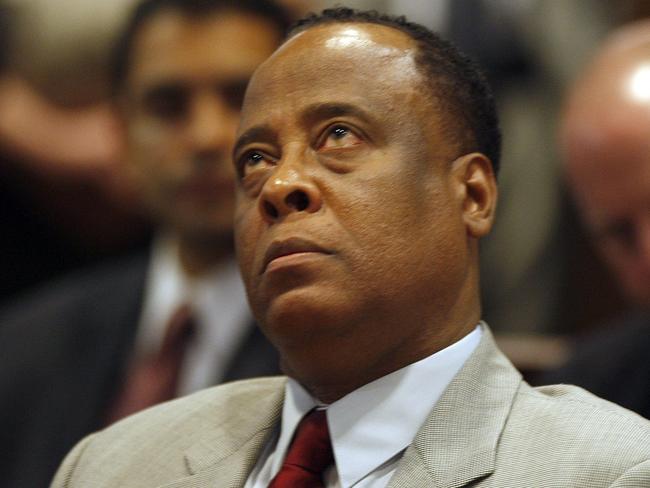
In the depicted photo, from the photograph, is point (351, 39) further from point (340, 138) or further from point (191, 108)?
point (191, 108)

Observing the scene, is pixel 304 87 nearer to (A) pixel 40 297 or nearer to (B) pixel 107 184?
(A) pixel 40 297

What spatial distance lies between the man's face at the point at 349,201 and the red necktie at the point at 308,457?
9 centimetres

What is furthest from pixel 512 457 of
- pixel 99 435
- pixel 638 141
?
pixel 638 141

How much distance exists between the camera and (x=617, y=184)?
2.33 meters

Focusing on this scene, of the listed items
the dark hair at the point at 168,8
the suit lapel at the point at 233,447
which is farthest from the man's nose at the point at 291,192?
the dark hair at the point at 168,8

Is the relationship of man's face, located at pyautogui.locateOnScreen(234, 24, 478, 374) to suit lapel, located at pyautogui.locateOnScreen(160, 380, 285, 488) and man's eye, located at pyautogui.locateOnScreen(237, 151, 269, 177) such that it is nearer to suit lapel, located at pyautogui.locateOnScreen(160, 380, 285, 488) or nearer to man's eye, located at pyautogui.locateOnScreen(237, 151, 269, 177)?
man's eye, located at pyautogui.locateOnScreen(237, 151, 269, 177)

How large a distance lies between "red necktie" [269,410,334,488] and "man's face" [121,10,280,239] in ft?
3.80

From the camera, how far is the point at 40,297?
2.72 metres

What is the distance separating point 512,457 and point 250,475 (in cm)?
29

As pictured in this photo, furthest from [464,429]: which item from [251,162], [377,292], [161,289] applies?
[161,289]

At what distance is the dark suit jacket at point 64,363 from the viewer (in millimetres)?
2311

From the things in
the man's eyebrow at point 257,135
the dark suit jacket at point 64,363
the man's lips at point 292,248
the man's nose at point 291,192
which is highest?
the man's eyebrow at point 257,135

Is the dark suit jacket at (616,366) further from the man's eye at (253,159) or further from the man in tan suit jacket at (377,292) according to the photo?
the man's eye at (253,159)

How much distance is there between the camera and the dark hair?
2.57 m
